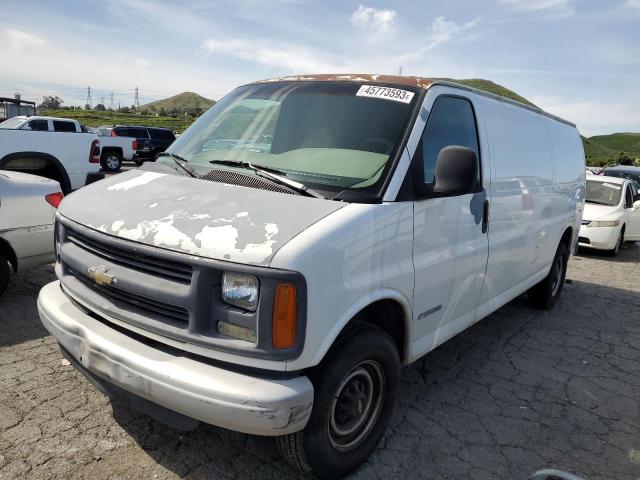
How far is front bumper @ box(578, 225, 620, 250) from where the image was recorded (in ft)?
32.8

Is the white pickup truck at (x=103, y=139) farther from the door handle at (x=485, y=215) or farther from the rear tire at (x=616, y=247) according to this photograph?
the door handle at (x=485, y=215)

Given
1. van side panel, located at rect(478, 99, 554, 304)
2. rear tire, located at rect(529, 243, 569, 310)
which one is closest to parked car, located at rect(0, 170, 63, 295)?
van side panel, located at rect(478, 99, 554, 304)

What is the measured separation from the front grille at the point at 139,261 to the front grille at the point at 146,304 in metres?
0.13

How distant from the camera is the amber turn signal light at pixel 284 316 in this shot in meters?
2.21

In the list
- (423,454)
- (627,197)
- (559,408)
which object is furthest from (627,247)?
(423,454)

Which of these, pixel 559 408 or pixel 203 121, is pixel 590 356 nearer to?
pixel 559 408

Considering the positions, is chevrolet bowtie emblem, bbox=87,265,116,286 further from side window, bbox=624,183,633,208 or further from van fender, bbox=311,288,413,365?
side window, bbox=624,183,633,208

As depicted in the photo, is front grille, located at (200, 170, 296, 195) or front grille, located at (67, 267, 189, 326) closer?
front grille, located at (67, 267, 189, 326)

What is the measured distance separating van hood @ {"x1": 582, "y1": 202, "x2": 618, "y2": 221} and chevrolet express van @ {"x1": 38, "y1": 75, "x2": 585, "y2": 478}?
7275mm

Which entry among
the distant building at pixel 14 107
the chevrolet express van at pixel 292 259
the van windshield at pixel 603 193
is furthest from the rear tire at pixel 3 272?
the distant building at pixel 14 107

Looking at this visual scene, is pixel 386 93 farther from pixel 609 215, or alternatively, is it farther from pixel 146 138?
pixel 146 138

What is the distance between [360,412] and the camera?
2848mm

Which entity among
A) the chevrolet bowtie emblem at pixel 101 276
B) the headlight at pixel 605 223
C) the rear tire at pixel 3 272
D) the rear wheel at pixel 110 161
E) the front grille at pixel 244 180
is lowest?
the rear wheel at pixel 110 161

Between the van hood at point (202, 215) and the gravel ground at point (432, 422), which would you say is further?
the gravel ground at point (432, 422)
